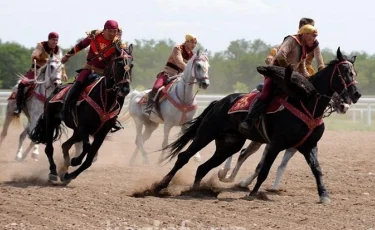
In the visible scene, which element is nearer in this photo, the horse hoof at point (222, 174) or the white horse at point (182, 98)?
the horse hoof at point (222, 174)

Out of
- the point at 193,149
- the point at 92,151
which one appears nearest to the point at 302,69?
the point at 193,149

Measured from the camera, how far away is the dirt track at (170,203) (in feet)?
29.0

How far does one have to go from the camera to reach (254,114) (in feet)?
36.7

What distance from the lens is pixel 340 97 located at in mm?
10641

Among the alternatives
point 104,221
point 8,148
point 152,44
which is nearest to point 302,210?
point 104,221

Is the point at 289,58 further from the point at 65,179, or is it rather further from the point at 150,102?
the point at 150,102

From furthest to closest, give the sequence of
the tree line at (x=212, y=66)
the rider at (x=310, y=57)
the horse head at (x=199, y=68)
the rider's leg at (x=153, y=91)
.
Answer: the tree line at (x=212, y=66), the rider's leg at (x=153, y=91), the horse head at (x=199, y=68), the rider at (x=310, y=57)

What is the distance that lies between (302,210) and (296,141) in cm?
113

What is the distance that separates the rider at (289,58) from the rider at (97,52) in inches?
91.9

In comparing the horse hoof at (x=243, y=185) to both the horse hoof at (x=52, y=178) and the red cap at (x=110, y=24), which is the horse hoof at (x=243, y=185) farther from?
the red cap at (x=110, y=24)

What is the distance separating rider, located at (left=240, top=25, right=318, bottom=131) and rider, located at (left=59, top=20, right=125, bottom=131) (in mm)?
2334

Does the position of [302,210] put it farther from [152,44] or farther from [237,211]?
[152,44]

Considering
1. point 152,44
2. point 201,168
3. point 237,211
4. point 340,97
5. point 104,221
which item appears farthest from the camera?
point 152,44

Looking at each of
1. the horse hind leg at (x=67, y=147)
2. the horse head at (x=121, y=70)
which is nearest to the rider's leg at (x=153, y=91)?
the horse hind leg at (x=67, y=147)
